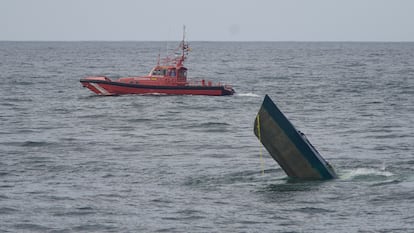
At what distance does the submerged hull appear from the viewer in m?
57.6

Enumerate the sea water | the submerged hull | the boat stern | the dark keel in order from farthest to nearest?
the boat stern
the submerged hull
the dark keel
the sea water

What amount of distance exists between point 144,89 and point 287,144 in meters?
33.2

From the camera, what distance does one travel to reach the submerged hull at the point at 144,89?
57.6 m

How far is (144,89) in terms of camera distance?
57.6 metres

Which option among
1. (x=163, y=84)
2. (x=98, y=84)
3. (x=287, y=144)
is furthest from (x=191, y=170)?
(x=98, y=84)

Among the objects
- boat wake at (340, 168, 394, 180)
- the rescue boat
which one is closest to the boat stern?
the rescue boat

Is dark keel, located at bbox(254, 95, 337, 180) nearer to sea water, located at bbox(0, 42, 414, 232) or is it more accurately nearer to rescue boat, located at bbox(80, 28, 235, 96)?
sea water, located at bbox(0, 42, 414, 232)

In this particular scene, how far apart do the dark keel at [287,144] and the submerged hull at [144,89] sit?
32003mm

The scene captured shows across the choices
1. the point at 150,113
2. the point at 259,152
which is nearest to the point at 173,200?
the point at 259,152

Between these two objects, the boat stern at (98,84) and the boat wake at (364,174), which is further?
the boat stern at (98,84)

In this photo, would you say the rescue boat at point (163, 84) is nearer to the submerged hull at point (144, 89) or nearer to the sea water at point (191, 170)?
the submerged hull at point (144, 89)

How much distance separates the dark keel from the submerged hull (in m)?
32.0

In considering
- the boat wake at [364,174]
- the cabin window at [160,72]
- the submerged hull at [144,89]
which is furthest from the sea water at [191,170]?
the cabin window at [160,72]

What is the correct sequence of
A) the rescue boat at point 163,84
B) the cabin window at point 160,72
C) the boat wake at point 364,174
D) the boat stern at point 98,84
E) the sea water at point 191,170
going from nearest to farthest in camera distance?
the sea water at point 191,170 < the boat wake at point 364,174 < the rescue boat at point 163,84 < the cabin window at point 160,72 < the boat stern at point 98,84
